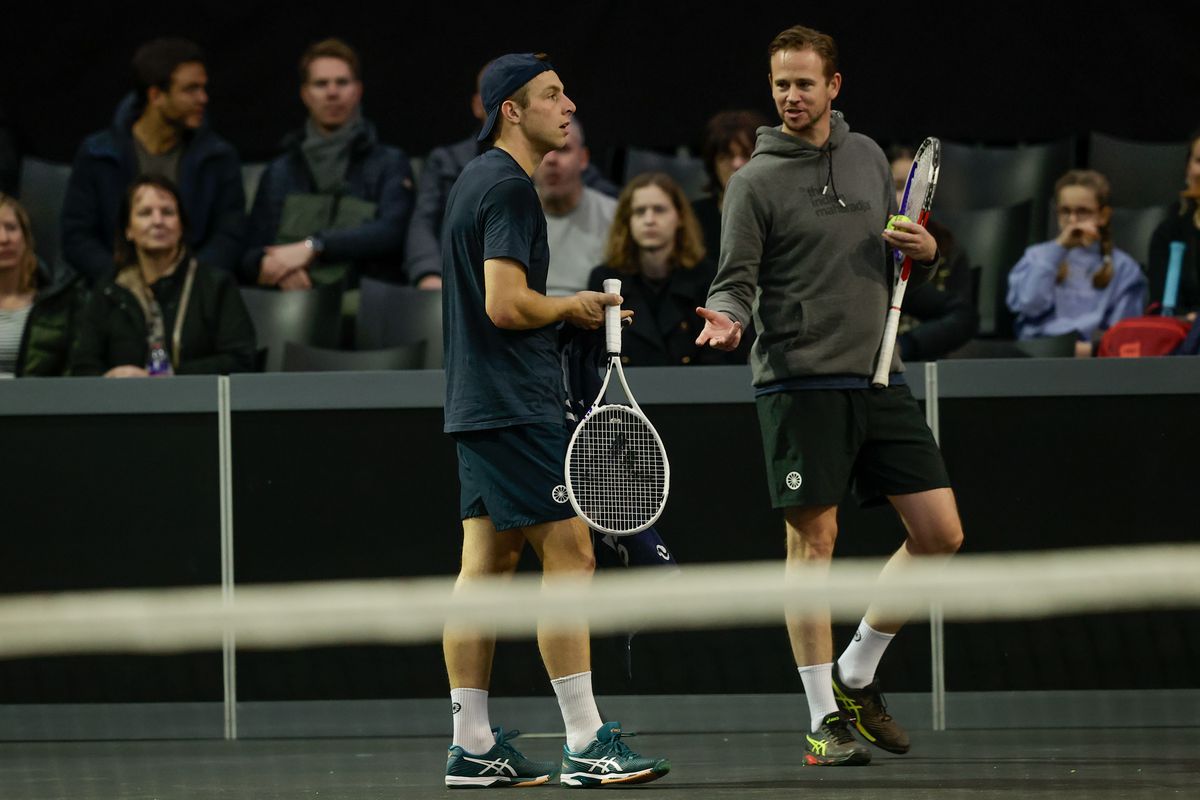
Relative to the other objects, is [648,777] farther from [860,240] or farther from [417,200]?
[417,200]

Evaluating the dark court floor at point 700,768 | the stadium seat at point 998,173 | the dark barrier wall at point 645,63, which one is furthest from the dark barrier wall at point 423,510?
the dark barrier wall at point 645,63

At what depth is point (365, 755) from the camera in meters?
5.76

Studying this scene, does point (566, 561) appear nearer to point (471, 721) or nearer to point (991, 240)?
point (471, 721)

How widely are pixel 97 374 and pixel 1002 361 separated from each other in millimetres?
3273

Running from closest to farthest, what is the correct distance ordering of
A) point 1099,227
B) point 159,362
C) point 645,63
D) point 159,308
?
1. point 159,362
2. point 159,308
3. point 1099,227
4. point 645,63

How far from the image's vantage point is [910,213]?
529 centimetres

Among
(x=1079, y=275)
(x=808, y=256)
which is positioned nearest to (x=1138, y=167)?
(x=1079, y=275)

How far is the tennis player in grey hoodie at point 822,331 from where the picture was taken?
4988 mm

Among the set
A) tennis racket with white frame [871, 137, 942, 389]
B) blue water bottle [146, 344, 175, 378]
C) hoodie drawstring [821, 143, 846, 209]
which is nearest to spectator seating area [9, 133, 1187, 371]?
blue water bottle [146, 344, 175, 378]

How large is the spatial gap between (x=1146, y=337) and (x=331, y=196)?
355 centimetres

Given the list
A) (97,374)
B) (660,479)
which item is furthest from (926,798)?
(97,374)

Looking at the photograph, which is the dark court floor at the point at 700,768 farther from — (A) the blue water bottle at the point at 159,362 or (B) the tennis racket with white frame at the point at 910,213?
(A) the blue water bottle at the point at 159,362

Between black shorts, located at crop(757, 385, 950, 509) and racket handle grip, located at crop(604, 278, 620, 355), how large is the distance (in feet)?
1.99

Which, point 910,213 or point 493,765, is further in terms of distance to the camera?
point 910,213
